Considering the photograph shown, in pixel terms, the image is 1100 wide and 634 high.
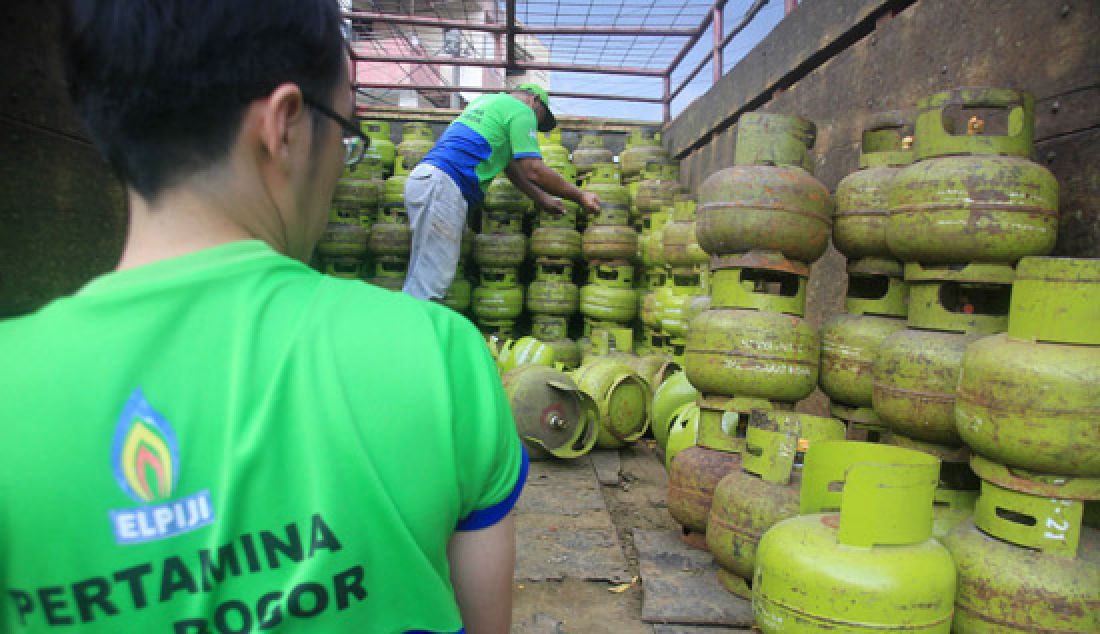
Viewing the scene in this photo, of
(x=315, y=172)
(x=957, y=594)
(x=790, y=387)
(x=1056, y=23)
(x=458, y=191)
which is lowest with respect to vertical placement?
(x=957, y=594)

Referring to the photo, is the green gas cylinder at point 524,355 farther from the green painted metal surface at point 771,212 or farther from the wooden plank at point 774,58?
the wooden plank at point 774,58

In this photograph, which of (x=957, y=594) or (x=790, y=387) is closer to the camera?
(x=957, y=594)

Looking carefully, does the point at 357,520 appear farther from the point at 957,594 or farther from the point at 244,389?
Answer: the point at 957,594

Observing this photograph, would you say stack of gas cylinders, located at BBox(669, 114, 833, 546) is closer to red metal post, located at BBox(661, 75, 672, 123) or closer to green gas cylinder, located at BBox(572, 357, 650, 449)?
green gas cylinder, located at BBox(572, 357, 650, 449)

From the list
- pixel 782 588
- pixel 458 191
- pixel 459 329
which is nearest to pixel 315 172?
pixel 459 329

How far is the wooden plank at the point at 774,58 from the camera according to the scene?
4.14m

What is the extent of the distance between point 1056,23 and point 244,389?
319 centimetres

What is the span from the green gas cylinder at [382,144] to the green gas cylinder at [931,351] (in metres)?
5.70

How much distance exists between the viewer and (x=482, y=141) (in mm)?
4977

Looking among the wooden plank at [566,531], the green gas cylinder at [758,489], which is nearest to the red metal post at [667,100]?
the wooden plank at [566,531]

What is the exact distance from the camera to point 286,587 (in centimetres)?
67

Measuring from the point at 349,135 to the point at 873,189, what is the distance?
2.38m

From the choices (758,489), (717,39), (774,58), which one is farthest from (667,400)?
(717,39)

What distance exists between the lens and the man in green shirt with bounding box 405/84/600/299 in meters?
4.83
